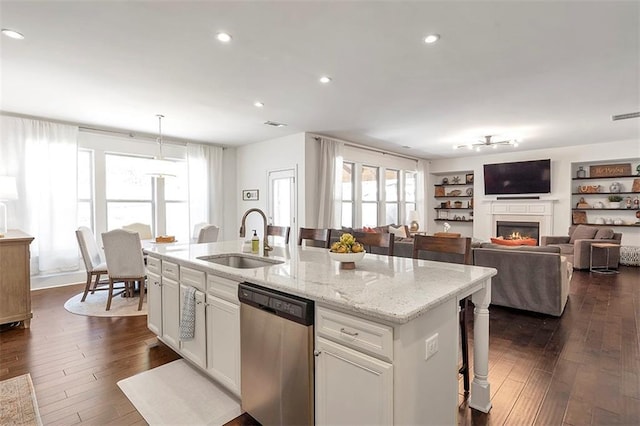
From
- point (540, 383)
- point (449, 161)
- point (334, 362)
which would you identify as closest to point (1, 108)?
point (334, 362)

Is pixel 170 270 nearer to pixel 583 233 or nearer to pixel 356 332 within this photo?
pixel 356 332

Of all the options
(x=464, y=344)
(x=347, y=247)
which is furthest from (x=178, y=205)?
(x=464, y=344)

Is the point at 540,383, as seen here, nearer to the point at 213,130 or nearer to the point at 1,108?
the point at 213,130

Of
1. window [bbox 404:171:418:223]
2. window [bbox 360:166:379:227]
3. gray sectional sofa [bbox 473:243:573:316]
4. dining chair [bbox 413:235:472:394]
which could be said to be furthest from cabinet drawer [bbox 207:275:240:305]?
window [bbox 404:171:418:223]

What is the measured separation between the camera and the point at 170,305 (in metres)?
2.73

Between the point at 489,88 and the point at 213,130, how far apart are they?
4378 millimetres

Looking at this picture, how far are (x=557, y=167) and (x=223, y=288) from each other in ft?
27.6

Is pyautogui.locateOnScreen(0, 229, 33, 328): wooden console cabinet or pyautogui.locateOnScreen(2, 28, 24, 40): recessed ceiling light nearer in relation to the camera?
pyautogui.locateOnScreen(2, 28, 24, 40): recessed ceiling light

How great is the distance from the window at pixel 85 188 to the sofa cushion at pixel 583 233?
9.45m

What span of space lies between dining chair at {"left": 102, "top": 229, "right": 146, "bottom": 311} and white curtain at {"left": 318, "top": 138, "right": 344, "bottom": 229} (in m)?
3.14

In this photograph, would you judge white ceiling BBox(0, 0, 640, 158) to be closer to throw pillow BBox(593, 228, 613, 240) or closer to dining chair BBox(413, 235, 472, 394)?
dining chair BBox(413, 235, 472, 394)

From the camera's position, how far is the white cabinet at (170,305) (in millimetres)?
2643

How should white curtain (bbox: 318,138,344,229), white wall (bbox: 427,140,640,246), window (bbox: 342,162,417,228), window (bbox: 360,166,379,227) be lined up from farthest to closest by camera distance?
window (bbox: 360,166,379,227), window (bbox: 342,162,417,228), white wall (bbox: 427,140,640,246), white curtain (bbox: 318,138,344,229)

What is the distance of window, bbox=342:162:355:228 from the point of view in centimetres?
720
